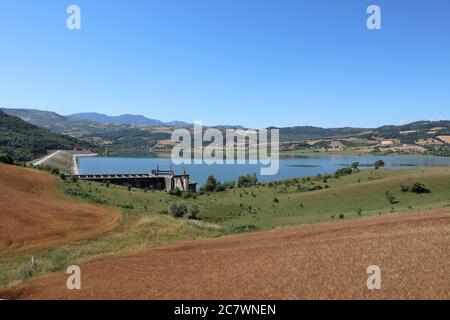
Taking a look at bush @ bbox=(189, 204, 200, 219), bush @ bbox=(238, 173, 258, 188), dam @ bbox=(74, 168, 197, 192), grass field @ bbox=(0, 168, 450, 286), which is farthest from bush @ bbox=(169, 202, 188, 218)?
dam @ bbox=(74, 168, 197, 192)

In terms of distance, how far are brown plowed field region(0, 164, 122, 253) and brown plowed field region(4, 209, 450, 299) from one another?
12.3 meters

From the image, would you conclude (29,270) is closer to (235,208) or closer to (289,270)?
(289,270)

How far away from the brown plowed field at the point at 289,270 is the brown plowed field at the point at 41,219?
12350 mm

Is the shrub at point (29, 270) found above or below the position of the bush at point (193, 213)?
above

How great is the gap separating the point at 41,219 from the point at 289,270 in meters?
27.5

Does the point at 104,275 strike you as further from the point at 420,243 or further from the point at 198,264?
the point at 420,243

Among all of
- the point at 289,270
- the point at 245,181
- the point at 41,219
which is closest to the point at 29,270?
the point at 289,270

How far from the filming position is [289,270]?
15.4 m

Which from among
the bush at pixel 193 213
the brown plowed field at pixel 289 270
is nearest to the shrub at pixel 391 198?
the bush at pixel 193 213

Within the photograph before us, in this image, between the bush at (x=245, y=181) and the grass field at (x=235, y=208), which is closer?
the grass field at (x=235, y=208)

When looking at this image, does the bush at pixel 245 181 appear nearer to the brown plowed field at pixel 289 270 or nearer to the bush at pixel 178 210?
the bush at pixel 178 210

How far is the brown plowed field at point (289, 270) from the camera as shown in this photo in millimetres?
13023

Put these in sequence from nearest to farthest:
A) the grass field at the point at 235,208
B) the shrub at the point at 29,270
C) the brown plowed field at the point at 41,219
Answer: the shrub at the point at 29,270
the grass field at the point at 235,208
the brown plowed field at the point at 41,219
